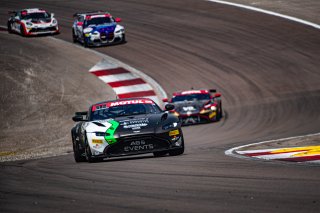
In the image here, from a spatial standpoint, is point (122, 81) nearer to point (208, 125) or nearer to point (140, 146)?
point (208, 125)

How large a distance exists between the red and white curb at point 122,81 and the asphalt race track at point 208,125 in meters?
0.88

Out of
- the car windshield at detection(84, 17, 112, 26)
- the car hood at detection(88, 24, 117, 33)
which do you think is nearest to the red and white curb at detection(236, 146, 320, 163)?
the car hood at detection(88, 24, 117, 33)

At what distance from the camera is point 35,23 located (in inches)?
1332

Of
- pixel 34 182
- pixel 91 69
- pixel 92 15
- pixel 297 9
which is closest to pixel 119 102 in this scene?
pixel 34 182

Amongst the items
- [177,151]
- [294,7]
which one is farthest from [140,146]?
[294,7]

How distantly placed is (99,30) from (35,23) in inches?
140

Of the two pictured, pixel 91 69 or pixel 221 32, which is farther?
pixel 221 32

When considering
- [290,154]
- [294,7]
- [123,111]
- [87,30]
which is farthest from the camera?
[294,7]

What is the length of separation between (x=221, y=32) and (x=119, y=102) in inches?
835

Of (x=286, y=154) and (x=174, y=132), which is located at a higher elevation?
(x=286, y=154)

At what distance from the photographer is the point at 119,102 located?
13672mm

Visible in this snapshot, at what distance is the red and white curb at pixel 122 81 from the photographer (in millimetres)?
25688

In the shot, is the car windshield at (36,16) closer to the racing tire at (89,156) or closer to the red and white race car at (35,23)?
the red and white race car at (35,23)

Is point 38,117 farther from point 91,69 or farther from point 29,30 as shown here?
point 29,30
